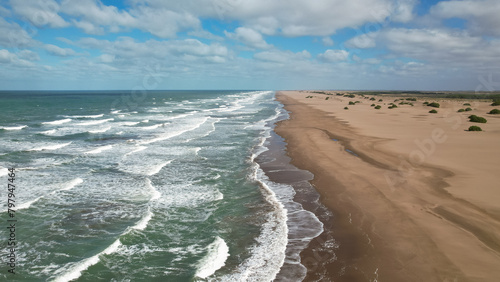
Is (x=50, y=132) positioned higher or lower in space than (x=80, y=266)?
higher

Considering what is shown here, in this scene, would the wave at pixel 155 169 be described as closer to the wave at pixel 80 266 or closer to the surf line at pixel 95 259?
the surf line at pixel 95 259

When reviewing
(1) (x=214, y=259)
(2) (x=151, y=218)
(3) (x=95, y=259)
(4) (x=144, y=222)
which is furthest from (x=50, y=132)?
(1) (x=214, y=259)

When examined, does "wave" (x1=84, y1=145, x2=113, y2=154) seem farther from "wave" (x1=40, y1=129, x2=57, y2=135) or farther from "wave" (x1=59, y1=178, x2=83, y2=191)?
"wave" (x1=40, y1=129, x2=57, y2=135)

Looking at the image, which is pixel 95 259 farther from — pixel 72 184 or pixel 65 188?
pixel 72 184

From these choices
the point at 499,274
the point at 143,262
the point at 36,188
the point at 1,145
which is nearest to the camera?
the point at 499,274

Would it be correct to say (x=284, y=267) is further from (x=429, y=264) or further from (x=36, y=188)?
(x=36, y=188)

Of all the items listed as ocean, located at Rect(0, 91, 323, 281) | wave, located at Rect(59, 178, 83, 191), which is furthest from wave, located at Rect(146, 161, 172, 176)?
wave, located at Rect(59, 178, 83, 191)

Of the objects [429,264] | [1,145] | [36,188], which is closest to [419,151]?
[429,264]
